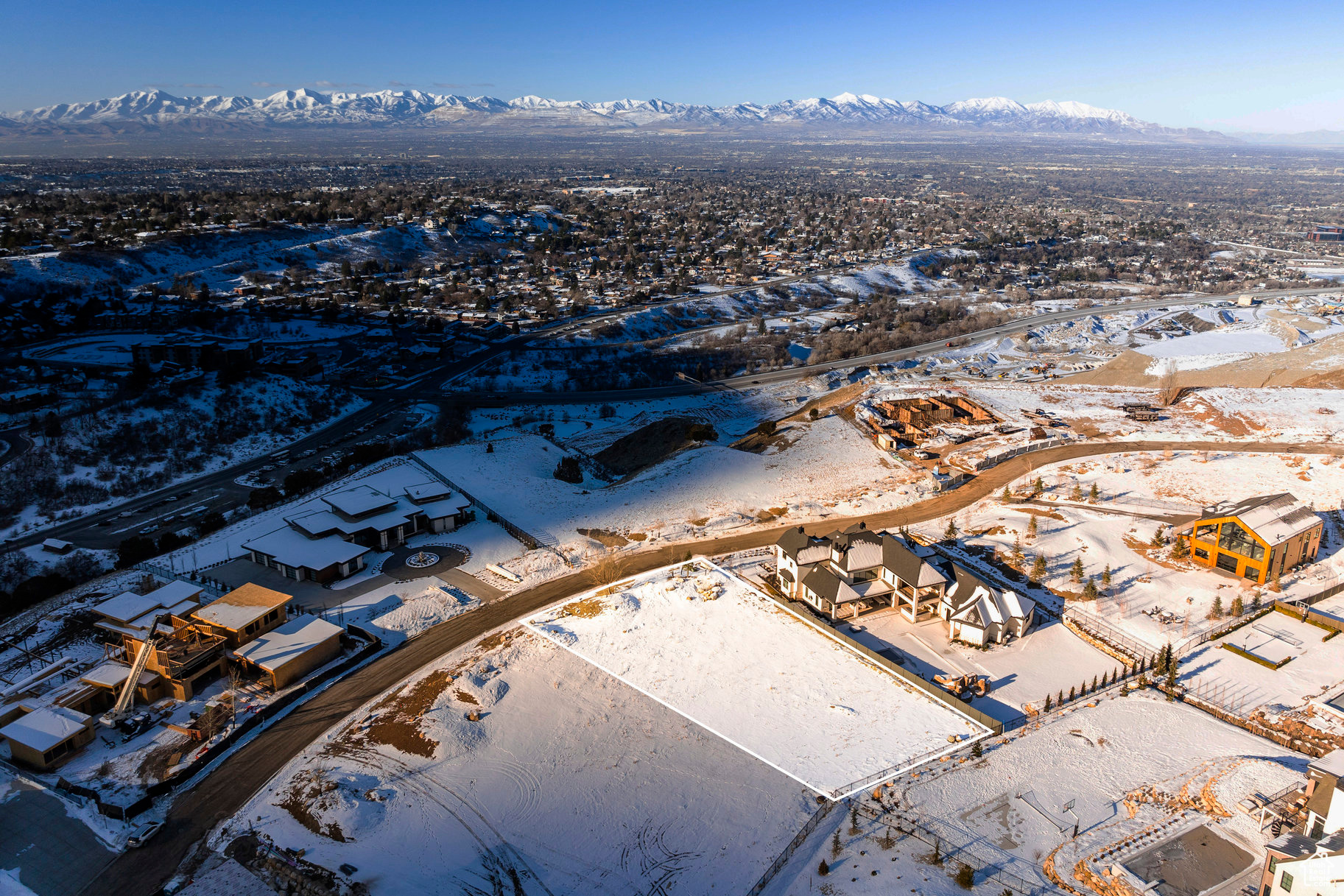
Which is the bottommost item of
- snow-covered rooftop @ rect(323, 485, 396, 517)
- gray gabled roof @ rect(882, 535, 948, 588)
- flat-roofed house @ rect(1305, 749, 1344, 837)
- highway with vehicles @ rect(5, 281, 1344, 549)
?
highway with vehicles @ rect(5, 281, 1344, 549)

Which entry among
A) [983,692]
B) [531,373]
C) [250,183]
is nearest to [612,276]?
[531,373]

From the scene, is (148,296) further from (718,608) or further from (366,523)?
(718,608)

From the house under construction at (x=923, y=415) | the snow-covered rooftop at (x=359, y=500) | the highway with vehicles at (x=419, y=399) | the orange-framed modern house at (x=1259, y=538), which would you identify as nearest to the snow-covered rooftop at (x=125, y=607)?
the snow-covered rooftop at (x=359, y=500)

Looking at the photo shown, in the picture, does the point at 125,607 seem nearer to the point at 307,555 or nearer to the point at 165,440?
the point at 307,555

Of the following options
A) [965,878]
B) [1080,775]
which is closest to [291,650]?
[965,878]

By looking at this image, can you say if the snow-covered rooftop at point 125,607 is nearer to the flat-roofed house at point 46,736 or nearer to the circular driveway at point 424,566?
the flat-roofed house at point 46,736

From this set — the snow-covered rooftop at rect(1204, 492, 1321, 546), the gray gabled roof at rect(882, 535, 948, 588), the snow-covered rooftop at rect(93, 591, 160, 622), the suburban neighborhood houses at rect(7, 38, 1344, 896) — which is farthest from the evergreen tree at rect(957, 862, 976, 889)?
the snow-covered rooftop at rect(93, 591, 160, 622)

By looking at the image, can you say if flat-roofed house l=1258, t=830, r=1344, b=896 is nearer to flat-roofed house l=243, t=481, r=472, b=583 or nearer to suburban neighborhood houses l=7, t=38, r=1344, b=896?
suburban neighborhood houses l=7, t=38, r=1344, b=896
